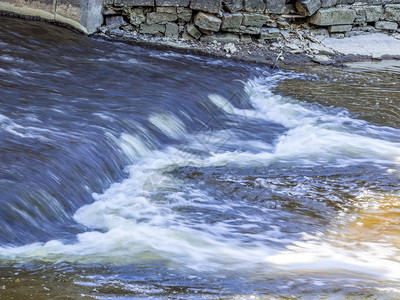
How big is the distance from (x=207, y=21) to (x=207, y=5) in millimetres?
274

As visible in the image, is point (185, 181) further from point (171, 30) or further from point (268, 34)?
point (268, 34)


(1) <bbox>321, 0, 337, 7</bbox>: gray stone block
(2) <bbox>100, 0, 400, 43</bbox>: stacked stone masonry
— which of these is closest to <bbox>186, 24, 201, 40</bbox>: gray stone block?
(2) <bbox>100, 0, 400, 43</bbox>: stacked stone masonry

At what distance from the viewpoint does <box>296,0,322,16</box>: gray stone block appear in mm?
11059

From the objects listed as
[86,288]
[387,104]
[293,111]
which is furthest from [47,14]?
[86,288]

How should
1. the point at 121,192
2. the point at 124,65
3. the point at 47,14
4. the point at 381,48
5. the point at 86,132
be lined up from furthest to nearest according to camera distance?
the point at 381,48 < the point at 47,14 < the point at 124,65 < the point at 86,132 < the point at 121,192

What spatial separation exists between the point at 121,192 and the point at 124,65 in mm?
4050

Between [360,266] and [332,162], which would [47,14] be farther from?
[360,266]

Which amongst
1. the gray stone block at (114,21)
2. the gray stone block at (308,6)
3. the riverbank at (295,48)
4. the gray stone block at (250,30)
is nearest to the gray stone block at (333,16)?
the gray stone block at (308,6)

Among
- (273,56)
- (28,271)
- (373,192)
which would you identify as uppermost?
(273,56)

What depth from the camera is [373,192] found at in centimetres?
525

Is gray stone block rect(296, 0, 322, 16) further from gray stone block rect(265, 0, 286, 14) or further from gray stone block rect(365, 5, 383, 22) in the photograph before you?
gray stone block rect(365, 5, 383, 22)

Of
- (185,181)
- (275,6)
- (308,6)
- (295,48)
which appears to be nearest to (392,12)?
(308,6)

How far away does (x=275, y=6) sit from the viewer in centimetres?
1077

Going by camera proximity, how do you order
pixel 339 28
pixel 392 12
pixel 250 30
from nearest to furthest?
pixel 250 30 → pixel 339 28 → pixel 392 12
